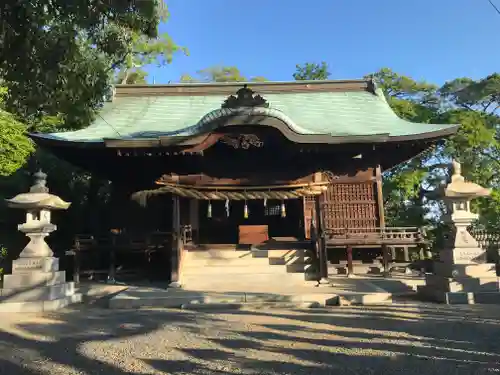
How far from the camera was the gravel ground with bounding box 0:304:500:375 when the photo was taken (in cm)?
411

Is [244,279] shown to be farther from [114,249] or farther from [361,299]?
[114,249]

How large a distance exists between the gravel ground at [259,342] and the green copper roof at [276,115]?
5.87 metres

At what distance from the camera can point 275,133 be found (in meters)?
11.3

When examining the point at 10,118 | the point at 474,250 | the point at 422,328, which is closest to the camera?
the point at 422,328

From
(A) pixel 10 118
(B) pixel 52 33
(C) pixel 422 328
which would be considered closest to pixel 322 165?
(C) pixel 422 328

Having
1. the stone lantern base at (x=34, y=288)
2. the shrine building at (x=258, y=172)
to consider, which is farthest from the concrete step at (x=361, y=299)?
the stone lantern base at (x=34, y=288)

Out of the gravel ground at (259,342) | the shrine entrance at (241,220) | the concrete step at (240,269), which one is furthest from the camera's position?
the shrine entrance at (241,220)

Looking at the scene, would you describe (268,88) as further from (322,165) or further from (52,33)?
(52,33)

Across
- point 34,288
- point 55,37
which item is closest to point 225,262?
point 34,288

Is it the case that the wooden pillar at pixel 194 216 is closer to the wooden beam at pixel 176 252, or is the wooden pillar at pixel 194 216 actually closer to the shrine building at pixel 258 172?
the shrine building at pixel 258 172

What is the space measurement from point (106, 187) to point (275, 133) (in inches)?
329

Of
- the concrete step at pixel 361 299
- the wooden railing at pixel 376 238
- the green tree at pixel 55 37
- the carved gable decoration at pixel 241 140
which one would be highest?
the green tree at pixel 55 37

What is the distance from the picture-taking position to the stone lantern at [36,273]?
817 centimetres

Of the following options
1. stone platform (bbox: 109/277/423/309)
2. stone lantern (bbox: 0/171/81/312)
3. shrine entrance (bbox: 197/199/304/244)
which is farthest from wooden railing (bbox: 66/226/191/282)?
stone platform (bbox: 109/277/423/309)
